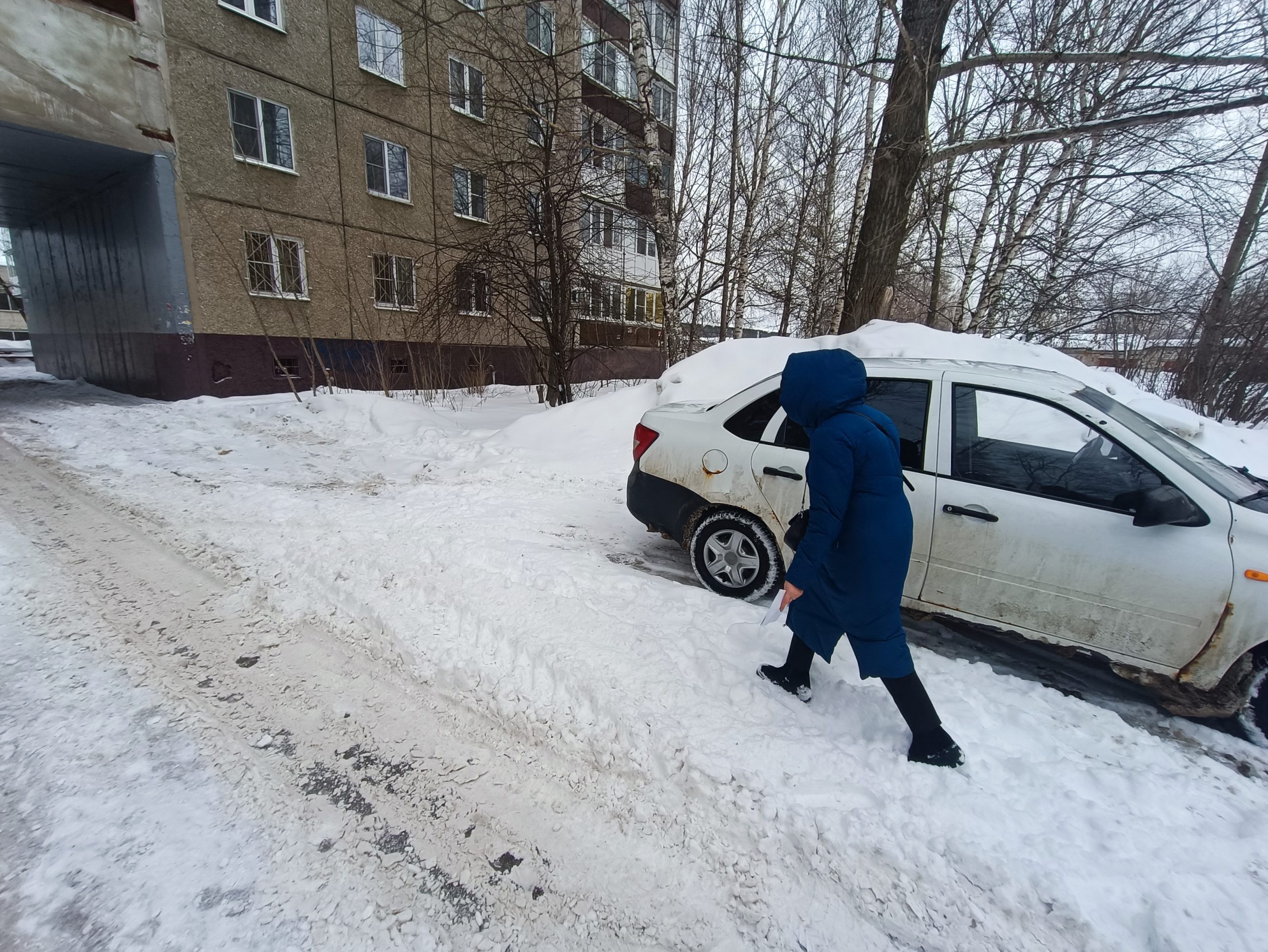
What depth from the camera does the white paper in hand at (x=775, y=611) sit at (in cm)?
262

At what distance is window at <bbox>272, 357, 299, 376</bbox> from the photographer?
12.8 metres

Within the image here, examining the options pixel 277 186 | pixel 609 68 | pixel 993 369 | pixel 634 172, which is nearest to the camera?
pixel 993 369

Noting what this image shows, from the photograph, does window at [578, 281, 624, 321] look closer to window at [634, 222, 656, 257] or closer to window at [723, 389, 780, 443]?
window at [634, 222, 656, 257]

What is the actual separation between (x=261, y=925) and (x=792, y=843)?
5.83 ft

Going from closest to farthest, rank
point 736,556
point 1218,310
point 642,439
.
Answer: point 736,556
point 642,439
point 1218,310

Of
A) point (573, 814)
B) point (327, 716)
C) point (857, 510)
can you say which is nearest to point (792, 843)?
point (573, 814)

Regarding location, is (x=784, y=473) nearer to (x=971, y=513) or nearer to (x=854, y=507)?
(x=971, y=513)

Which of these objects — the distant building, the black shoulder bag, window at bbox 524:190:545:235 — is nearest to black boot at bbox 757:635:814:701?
the black shoulder bag

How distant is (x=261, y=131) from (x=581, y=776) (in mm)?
15616

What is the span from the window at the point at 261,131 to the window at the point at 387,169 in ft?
6.05

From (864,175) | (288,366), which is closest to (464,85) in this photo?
(288,366)

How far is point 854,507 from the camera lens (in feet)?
7.58

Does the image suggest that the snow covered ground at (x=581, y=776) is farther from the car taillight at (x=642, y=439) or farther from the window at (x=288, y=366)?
the window at (x=288, y=366)

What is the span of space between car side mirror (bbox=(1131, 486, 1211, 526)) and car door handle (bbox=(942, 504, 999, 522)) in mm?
584
